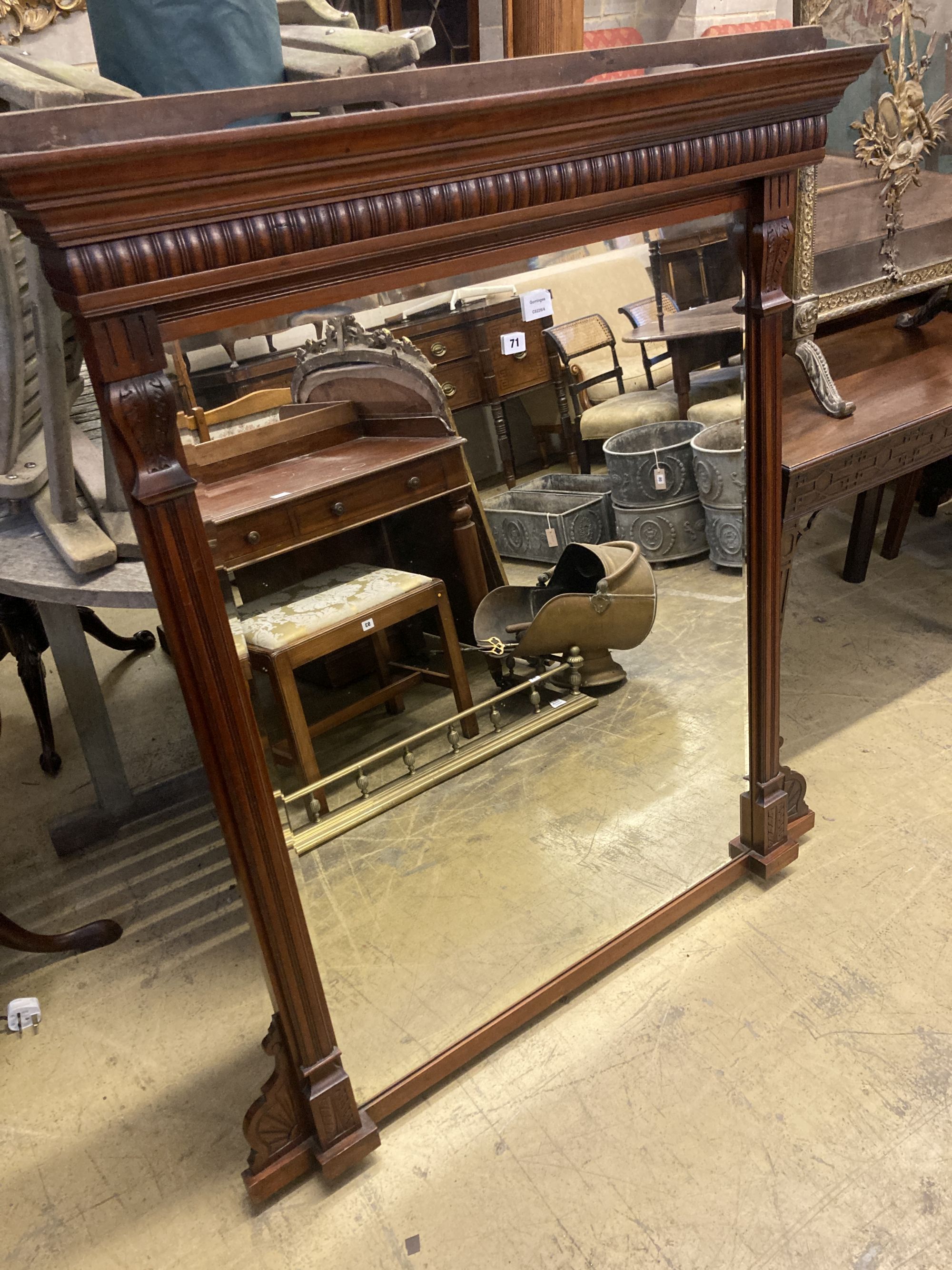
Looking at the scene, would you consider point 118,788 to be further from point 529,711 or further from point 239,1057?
point 529,711

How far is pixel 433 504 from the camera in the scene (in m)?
1.52

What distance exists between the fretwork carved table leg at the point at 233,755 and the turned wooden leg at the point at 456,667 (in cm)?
42

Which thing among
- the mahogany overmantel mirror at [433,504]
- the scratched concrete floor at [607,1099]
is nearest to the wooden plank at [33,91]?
the mahogany overmantel mirror at [433,504]

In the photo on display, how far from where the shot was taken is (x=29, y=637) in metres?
2.59

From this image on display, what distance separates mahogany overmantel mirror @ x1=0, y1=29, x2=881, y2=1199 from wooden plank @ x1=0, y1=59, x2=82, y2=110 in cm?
15

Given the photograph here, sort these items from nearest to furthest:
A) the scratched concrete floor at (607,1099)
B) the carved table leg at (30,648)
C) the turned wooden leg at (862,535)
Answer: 1. the scratched concrete floor at (607,1099)
2. the carved table leg at (30,648)
3. the turned wooden leg at (862,535)

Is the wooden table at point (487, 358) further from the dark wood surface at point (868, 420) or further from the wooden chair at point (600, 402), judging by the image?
the dark wood surface at point (868, 420)

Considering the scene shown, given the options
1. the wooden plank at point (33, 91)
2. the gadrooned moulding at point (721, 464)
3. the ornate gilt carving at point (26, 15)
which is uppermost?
the ornate gilt carving at point (26, 15)

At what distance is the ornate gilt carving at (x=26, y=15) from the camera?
3.39m

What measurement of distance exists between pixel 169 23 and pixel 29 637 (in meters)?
1.88

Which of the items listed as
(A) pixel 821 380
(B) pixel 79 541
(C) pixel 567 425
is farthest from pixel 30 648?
(A) pixel 821 380

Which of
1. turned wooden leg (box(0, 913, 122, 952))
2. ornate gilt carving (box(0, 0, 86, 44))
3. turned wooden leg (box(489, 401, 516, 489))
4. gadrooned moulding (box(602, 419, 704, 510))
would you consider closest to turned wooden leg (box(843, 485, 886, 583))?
gadrooned moulding (box(602, 419, 704, 510))

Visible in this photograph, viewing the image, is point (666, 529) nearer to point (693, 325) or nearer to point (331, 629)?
point (693, 325)

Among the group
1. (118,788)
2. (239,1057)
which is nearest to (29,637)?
(118,788)
